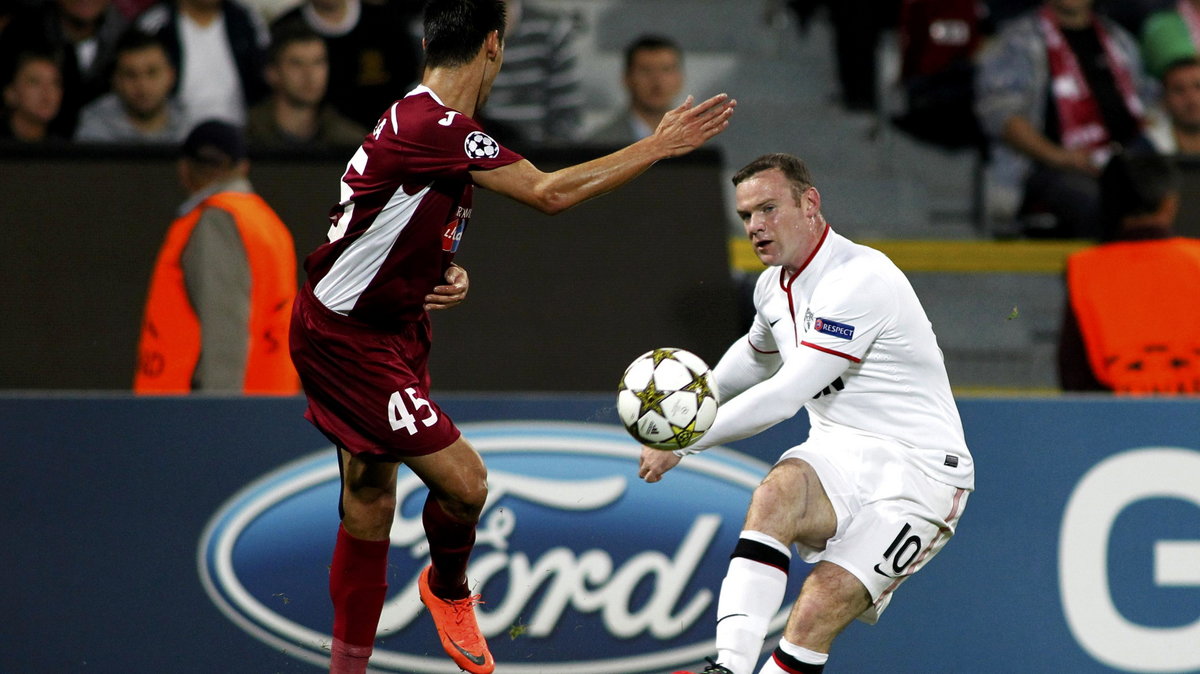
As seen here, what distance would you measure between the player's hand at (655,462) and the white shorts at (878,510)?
1.34 ft

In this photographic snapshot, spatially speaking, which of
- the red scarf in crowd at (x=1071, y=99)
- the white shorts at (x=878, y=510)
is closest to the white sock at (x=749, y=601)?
the white shorts at (x=878, y=510)

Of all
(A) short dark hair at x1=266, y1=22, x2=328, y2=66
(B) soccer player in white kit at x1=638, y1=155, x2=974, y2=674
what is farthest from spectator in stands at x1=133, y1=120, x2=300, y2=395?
(B) soccer player in white kit at x1=638, y1=155, x2=974, y2=674

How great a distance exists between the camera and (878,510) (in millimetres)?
4719

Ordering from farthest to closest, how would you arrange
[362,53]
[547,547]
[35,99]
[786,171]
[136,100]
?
[362,53]
[35,99]
[136,100]
[547,547]
[786,171]

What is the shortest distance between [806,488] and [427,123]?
5.53ft

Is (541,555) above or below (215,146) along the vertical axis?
below

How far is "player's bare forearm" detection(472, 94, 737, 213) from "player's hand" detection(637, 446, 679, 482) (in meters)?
0.96

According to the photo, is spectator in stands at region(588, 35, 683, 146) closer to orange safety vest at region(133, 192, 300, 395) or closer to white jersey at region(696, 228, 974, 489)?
orange safety vest at region(133, 192, 300, 395)

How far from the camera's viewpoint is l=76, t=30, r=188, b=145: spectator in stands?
7887 millimetres

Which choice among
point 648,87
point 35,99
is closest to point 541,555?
point 648,87

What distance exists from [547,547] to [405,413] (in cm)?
134

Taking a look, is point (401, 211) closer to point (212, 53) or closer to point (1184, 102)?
point (212, 53)

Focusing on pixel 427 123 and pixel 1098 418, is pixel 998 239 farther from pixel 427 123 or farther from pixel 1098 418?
pixel 427 123

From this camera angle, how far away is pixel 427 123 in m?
4.53
